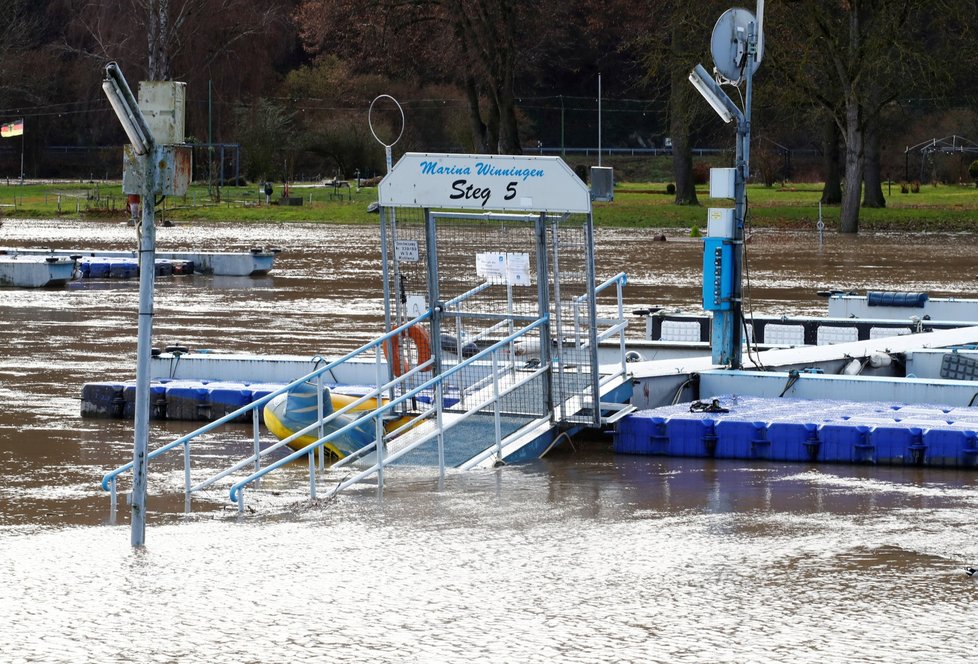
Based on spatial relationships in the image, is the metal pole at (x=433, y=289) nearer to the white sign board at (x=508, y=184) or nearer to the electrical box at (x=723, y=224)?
the white sign board at (x=508, y=184)

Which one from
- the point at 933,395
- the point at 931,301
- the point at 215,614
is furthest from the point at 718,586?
the point at 931,301

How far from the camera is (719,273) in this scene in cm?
1612

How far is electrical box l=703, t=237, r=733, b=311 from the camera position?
16.1m

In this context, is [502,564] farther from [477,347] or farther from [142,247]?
[477,347]

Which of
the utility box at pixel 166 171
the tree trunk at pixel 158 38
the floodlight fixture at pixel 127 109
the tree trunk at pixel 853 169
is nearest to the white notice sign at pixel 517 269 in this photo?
the utility box at pixel 166 171

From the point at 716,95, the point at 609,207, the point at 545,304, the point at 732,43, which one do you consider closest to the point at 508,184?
the point at 545,304

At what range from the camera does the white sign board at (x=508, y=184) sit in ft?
45.4

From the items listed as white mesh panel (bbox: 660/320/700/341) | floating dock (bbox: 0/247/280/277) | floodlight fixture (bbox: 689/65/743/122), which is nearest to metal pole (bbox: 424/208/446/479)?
floodlight fixture (bbox: 689/65/743/122)

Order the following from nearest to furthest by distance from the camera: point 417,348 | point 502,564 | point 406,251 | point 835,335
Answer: point 502,564, point 406,251, point 417,348, point 835,335

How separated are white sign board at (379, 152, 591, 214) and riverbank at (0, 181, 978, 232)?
125 feet

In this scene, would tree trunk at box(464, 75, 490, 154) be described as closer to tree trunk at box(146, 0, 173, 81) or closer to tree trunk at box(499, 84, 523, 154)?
tree trunk at box(499, 84, 523, 154)

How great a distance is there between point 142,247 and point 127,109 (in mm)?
999

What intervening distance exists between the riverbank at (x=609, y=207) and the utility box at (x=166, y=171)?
42142 millimetres

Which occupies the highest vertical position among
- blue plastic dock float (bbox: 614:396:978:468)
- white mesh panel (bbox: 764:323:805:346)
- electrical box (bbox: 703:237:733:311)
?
electrical box (bbox: 703:237:733:311)
